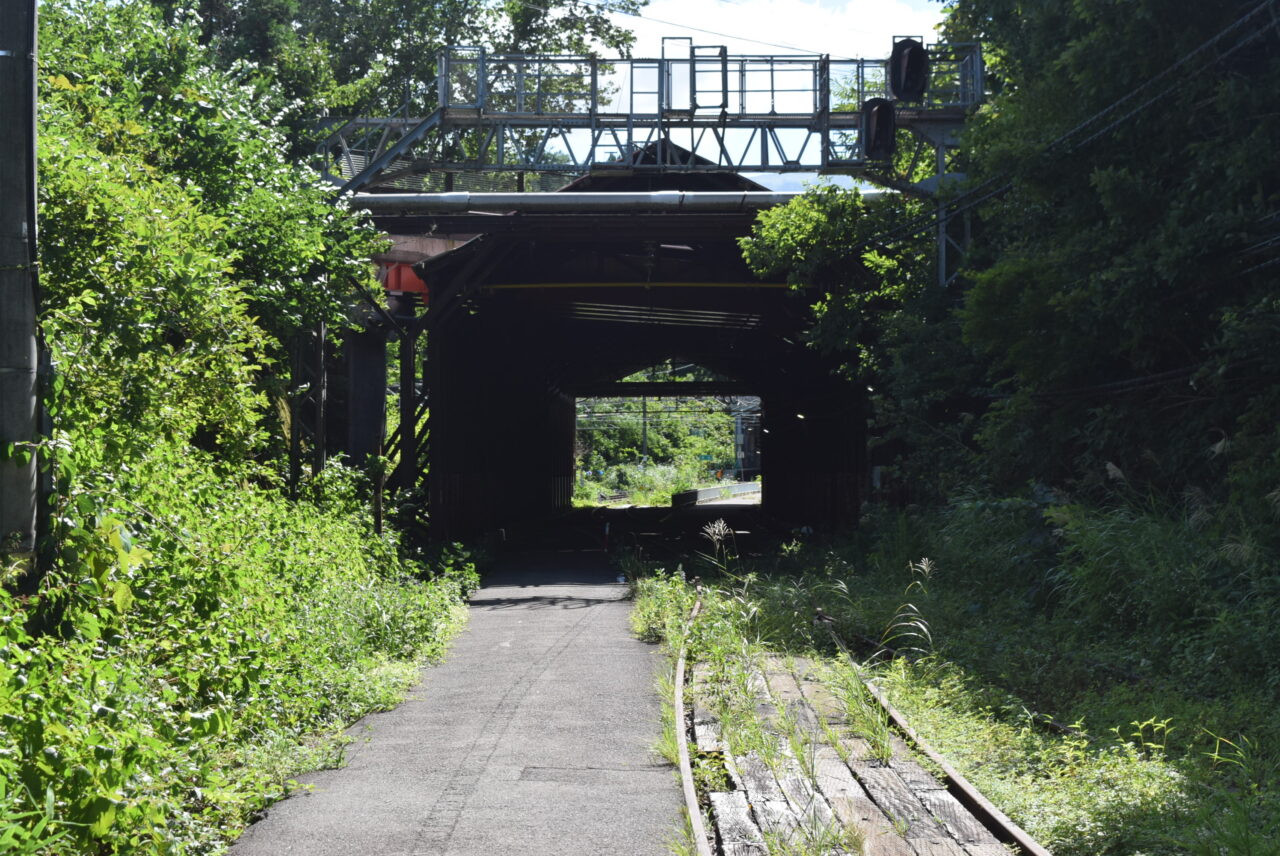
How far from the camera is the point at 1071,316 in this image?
14125 millimetres

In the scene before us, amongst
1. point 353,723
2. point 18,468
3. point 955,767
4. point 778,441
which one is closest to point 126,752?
point 18,468

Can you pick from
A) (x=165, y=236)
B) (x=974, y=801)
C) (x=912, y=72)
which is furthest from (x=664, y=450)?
(x=974, y=801)

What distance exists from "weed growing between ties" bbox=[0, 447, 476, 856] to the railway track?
2678mm

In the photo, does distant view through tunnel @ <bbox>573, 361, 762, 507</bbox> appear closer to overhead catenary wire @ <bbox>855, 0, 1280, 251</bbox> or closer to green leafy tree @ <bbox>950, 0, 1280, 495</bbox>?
overhead catenary wire @ <bbox>855, 0, 1280, 251</bbox>

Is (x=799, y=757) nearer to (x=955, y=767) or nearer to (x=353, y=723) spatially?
(x=955, y=767)

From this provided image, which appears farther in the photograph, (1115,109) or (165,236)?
(1115,109)

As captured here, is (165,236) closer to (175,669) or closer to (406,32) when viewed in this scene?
(175,669)

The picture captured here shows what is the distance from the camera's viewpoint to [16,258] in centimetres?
705

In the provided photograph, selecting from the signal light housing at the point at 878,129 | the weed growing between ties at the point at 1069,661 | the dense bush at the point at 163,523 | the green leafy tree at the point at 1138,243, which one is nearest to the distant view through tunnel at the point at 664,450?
the signal light housing at the point at 878,129

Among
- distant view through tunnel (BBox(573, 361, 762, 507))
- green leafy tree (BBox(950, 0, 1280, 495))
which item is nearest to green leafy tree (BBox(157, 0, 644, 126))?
distant view through tunnel (BBox(573, 361, 762, 507))

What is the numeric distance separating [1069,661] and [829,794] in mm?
5186

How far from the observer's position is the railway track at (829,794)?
6398 millimetres

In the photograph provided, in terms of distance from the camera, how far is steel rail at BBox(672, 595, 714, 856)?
20.8 ft

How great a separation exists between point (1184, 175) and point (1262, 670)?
623 cm
